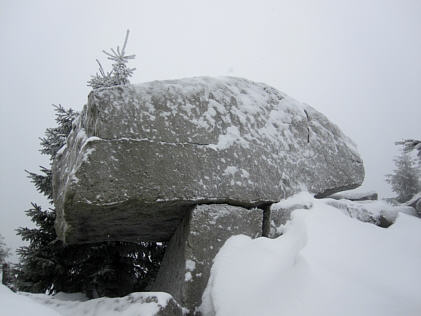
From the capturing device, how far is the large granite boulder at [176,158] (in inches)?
118

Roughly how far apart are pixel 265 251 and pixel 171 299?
3.10 ft

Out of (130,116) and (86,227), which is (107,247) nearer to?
(86,227)

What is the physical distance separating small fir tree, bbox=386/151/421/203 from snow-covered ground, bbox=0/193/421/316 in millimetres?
9650

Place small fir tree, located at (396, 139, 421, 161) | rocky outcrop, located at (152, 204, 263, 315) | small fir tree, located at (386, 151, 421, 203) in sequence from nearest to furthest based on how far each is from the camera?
1. rocky outcrop, located at (152, 204, 263, 315)
2. small fir tree, located at (396, 139, 421, 161)
3. small fir tree, located at (386, 151, 421, 203)

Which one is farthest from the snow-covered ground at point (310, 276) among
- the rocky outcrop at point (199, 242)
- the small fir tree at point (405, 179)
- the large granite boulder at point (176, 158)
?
the small fir tree at point (405, 179)

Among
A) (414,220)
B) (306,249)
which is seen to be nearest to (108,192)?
(306,249)

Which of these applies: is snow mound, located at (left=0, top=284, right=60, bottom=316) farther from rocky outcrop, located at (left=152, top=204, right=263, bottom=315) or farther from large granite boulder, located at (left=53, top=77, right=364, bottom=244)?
rocky outcrop, located at (left=152, top=204, right=263, bottom=315)

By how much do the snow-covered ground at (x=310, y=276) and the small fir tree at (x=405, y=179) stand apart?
9650 millimetres

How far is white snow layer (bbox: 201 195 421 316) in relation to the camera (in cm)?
202

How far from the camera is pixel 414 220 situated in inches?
142

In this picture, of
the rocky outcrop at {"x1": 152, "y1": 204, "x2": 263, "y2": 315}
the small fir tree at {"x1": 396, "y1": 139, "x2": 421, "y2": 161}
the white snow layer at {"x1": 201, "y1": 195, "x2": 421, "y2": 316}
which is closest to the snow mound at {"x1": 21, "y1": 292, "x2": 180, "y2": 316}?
the rocky outcrop at {"x1": 152, "y1": 204, "x2": 263, "y2": 315}

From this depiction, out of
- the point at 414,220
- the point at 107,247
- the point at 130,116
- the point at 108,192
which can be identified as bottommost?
the point at 107,247

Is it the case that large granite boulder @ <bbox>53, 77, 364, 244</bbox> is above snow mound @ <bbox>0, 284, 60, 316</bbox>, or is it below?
above

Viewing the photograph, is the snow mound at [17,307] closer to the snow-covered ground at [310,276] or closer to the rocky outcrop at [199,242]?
the snow-covered ground at [310,276]
